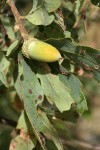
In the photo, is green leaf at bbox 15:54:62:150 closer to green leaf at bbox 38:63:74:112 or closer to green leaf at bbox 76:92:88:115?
green leaf at bbox 38:63:74:112

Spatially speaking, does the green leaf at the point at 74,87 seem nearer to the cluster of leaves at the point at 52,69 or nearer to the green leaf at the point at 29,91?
the cluster of leaves at the point at 52,69

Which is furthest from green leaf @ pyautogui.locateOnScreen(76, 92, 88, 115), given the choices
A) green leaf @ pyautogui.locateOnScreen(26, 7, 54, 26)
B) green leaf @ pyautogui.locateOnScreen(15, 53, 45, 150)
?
green leaf @ pyautogui.locateOnScreen(26, 7, 54, 26)

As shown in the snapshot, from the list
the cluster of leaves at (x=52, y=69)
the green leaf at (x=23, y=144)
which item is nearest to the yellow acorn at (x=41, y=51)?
the cluster of leaves at (x=52, y=69)

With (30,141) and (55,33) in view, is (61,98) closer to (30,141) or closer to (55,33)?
(55,33)

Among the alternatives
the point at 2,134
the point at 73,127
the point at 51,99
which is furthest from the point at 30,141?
the point at 73,127

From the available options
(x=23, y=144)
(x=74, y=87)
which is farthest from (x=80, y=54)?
(x=23, y=144)
